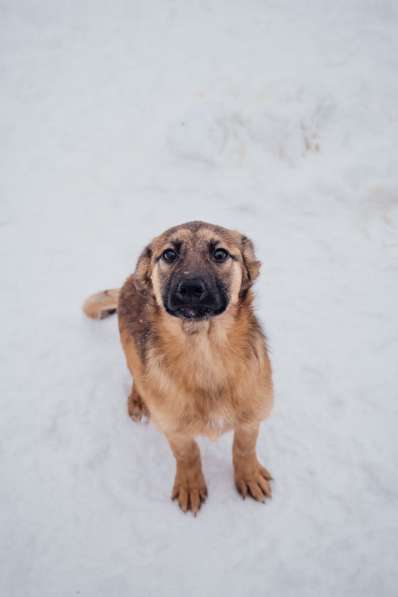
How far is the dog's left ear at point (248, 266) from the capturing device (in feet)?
8.65

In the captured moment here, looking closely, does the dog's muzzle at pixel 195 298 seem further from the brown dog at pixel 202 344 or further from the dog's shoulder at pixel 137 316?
the dog's shoulder at pixel 137 316

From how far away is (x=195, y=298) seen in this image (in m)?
2.27

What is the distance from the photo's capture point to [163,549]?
2875 mm

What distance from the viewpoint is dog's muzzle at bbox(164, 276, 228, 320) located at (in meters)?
2.27

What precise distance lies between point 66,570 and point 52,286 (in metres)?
3.30

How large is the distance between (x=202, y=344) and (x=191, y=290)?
0.47 meters

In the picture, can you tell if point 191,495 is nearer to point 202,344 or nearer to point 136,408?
point 136,408

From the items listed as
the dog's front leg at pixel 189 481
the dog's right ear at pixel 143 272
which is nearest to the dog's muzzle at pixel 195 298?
the dog's right ear at pixel 143 272

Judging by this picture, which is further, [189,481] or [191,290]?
[189,481]

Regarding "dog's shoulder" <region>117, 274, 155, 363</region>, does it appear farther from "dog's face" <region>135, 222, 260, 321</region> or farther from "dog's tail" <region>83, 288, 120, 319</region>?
"dog's tail" <region>83, 288, 120, 319</region>

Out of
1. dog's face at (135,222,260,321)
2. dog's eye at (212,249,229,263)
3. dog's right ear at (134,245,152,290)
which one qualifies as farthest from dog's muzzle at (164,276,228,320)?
dog's right ear at (134,245,152,290)

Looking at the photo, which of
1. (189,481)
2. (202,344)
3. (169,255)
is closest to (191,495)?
(189,481)

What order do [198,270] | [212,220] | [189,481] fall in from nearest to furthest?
[198,270]
[189,481]
[212,220]

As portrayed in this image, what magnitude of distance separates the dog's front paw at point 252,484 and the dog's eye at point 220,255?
5.70 feet
